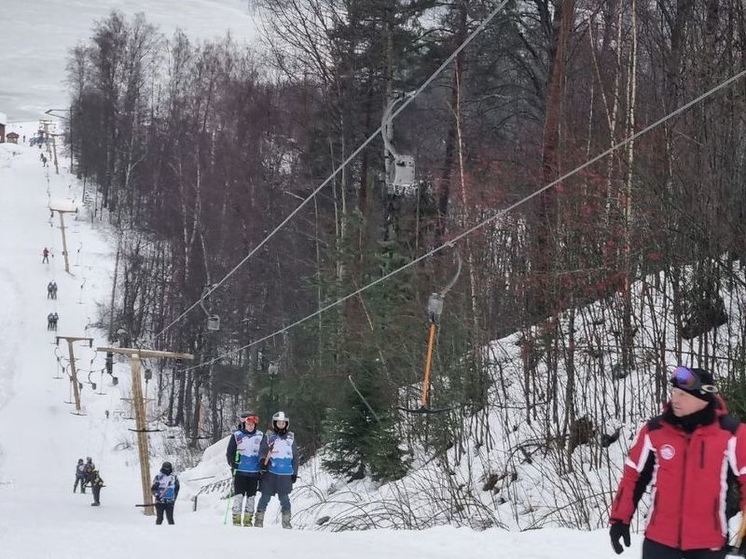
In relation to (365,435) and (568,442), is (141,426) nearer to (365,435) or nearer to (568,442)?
(365,435)

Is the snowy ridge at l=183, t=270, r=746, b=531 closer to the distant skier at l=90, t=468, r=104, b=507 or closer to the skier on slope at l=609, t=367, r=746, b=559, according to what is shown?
the skier on slope at l=609, t=367, r=746, b=559

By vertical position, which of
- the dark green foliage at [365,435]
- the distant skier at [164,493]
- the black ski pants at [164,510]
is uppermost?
the dark green foliage at [365,435]

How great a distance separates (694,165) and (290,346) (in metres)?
19.9

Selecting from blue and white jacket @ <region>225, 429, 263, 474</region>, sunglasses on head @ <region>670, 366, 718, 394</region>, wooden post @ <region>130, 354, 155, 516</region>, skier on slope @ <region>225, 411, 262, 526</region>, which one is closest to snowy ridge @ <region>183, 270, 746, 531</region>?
skier on slope @ <region>225, 411, 262, 526</region>

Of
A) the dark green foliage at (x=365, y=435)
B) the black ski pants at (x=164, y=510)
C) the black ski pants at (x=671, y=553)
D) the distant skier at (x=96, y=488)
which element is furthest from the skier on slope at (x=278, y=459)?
the distant skier at (x=96, y=488)

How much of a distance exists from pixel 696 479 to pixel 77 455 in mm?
34800

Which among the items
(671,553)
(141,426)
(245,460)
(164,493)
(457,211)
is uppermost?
(457,211)

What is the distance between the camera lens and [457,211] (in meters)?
17.8

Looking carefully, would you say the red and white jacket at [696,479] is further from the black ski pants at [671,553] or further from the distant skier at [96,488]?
the distant skier at [96,488]

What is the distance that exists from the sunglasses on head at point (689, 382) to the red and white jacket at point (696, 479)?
151mm

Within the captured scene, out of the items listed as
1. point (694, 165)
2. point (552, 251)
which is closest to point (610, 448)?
point (552, 251)

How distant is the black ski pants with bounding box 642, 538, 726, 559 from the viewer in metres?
4.97

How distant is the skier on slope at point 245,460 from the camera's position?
1241 centimetres

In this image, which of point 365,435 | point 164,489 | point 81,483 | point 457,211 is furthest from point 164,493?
point 81,483
